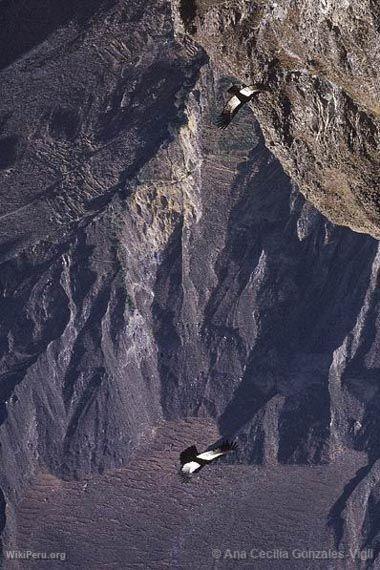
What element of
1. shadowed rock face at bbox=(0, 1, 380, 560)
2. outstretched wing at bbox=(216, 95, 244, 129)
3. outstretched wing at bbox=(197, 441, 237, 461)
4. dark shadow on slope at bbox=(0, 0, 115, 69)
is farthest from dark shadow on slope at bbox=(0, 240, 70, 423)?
outstretched wing at bbox=(197, 441, 237, 461)

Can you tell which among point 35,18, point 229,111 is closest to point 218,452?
point 229,111

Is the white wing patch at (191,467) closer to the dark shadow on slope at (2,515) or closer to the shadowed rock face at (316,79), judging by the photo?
the shadowed rock face at (316,79)

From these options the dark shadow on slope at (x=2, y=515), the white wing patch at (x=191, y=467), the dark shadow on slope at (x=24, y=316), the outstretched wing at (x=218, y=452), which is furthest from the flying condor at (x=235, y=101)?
the dark shadow on slope at (x=2, y=515)

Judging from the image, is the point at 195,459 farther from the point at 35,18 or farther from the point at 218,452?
the point at 35,18

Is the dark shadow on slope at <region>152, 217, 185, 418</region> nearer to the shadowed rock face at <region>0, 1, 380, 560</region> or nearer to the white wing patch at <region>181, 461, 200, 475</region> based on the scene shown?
the shadowed rock face at <region>0, 1, 380, 560</region>

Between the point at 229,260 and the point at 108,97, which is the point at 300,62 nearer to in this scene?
the point at 108,97
